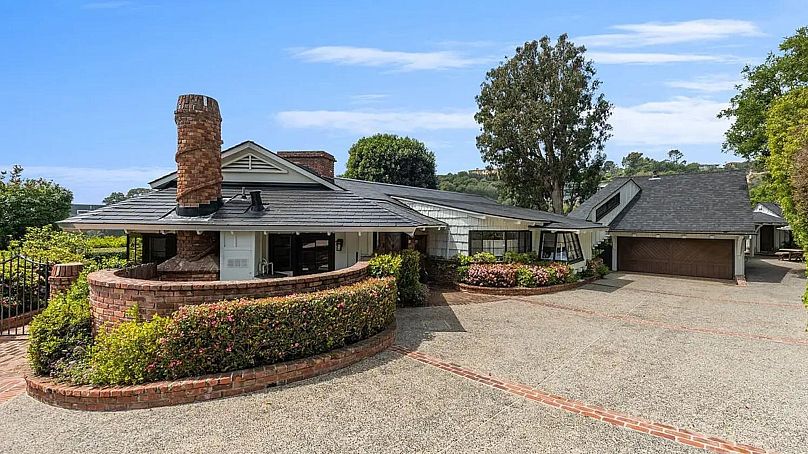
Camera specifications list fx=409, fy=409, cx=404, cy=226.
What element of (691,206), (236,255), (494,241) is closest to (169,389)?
(236,255)

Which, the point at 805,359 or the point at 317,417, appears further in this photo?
the point at 805,359

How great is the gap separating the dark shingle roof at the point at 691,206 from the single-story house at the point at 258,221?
658 cm

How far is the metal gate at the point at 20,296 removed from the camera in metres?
8.75

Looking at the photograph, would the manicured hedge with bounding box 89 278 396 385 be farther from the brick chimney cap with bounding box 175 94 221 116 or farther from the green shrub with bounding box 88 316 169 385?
the brick chimney cap with bounding box 175 94 221 116

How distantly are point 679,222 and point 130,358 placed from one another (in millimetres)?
21064

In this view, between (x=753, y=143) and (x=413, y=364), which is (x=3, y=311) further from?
(x=753, y=143)

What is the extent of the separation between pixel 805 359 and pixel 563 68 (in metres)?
21.7

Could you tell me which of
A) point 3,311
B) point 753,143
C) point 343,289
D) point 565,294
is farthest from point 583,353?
point 753,143

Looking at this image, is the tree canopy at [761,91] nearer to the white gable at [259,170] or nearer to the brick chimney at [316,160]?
the brick chimney at [316,160]

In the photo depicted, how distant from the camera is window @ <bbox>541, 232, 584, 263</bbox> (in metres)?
16.1

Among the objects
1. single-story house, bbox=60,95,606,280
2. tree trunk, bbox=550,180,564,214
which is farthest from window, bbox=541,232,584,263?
tree trunk, bbox=550,180,564,214

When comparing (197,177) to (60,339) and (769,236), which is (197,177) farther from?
(769,236)

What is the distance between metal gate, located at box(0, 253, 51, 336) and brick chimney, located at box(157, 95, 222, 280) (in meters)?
2.78

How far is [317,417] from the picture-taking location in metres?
4.75
